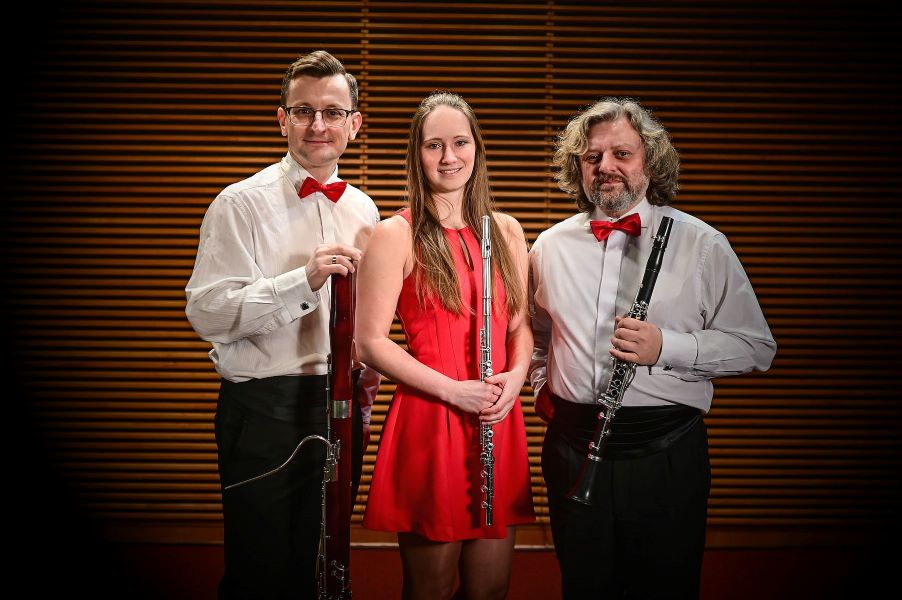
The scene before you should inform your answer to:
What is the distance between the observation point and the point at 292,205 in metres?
1.91

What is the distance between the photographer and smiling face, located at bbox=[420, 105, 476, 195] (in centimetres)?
177

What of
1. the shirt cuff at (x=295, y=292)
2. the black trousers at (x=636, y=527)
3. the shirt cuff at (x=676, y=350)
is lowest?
the black trousers at (x=636, y=527)

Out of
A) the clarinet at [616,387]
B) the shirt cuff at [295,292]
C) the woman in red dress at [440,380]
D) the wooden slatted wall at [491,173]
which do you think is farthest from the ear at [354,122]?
the wooden slatted wall at [491,173]

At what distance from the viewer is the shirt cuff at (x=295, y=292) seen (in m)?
1.74

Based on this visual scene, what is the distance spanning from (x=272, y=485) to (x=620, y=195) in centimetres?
122

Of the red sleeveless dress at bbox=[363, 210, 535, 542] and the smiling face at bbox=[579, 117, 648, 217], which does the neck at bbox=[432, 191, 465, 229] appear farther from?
the smiling face at bbox=[579, 117, 648, 217]

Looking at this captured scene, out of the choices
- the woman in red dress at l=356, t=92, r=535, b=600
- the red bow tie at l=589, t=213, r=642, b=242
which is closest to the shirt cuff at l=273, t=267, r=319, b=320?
the woman in red dress at l=356, t=92, r=535, b=600

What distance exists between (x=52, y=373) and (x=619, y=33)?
3242 millimetres

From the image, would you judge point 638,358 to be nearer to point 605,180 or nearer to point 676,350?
point 676,350

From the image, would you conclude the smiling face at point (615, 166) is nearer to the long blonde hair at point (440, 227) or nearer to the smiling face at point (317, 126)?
the long blonde hair at point (440, 227)

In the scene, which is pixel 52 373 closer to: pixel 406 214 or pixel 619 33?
pixel 406 214

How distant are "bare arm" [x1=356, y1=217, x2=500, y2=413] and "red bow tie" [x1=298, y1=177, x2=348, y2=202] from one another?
0.70 ft

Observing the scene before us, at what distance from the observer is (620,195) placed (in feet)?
6.04

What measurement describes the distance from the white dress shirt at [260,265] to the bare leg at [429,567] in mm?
532
